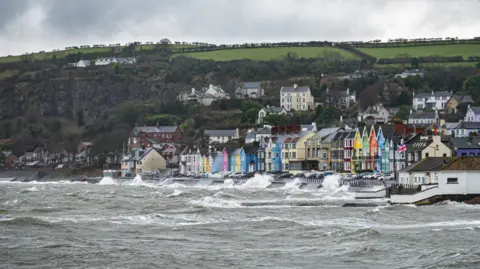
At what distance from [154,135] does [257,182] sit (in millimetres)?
67439

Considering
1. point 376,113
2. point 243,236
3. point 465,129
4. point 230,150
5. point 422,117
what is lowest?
point 243,236

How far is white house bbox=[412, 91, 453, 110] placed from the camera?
16794 centimetres

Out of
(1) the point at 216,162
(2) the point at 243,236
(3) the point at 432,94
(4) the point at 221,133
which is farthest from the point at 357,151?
(2) the point at 243,236

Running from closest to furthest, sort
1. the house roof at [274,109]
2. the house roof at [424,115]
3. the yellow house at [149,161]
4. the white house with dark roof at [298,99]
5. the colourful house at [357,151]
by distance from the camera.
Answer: the colourful house at [357,151], the house roof at [424,115], the yellow house at [149,161], the house roof at [274,109], the white house with dark roof at [298,99]

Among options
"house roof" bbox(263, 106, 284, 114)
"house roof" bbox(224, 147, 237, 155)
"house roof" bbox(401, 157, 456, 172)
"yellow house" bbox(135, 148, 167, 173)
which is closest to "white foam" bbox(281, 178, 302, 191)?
"house roof" bbox(401, 157, 456, 172)

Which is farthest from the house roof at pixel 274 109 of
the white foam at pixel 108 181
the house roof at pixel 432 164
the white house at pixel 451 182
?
the white house at pixel 451 182

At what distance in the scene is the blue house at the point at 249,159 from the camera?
136 meters

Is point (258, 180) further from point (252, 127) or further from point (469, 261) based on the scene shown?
point (469, 261)

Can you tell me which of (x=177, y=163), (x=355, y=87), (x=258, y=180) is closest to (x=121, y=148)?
(x=177, y=163)

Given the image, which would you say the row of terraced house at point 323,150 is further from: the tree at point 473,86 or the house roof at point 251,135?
the tree at point 473,86

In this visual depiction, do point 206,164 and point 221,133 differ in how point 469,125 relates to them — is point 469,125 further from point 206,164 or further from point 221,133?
point 221,133

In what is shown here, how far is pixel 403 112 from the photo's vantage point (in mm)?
159500

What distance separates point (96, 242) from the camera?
4772 cm

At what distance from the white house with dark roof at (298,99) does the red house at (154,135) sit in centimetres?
2139
